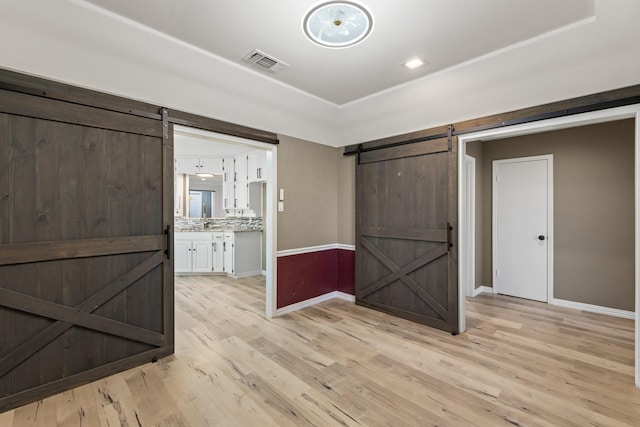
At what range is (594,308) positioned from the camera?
3.78 meters

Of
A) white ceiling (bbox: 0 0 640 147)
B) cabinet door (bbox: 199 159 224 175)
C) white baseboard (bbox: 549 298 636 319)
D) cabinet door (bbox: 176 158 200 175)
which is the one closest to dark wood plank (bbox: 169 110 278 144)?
white ceiling (bbox: 0 0 640 147)

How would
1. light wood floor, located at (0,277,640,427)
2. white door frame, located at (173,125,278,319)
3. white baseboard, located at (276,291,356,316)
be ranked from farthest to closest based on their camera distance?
white baseboard, located at (276,291,356,316)
white door frame, located at (173,125,278,319)
light wood floor, located at (0,277,640,427)

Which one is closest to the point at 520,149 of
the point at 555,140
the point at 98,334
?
the point at 555,140

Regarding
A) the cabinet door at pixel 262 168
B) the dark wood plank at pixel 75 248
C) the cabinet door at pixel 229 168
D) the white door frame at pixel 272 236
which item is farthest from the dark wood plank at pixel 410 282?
the cabinet door at pixel 229 168

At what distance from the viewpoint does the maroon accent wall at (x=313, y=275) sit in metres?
3.86

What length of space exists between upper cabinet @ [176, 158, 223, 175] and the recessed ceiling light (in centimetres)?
482

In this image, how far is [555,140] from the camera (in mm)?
4086

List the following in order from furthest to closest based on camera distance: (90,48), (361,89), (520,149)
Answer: (520,149)
(361,89)
(90,48)

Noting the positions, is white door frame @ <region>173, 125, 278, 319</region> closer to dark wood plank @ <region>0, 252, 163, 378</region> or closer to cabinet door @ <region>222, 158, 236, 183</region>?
dark wood plank @ <region>0, 252, 163, 378</region>

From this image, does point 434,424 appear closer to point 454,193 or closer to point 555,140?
point 454,193

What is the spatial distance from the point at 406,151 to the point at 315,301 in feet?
8.09

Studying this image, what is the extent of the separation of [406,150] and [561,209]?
8.07 feet

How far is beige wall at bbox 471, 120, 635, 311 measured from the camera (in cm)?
357

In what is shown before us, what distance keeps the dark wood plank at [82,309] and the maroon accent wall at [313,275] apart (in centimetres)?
161
